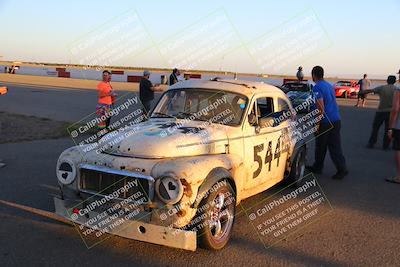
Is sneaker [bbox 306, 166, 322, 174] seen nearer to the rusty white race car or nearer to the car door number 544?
the car door number 544

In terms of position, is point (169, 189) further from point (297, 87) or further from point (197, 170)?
point (297, 87)

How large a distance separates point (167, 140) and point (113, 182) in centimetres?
77

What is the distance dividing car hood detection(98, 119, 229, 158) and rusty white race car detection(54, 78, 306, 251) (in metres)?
0.01

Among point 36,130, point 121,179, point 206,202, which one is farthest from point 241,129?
point 36,130

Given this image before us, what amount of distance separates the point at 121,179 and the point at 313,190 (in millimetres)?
3812

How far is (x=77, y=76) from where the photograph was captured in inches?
2040

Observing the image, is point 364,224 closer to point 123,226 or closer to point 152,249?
point 152,249

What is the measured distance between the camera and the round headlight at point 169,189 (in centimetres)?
386

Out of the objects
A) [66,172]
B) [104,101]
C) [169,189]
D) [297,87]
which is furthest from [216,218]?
[297,87]

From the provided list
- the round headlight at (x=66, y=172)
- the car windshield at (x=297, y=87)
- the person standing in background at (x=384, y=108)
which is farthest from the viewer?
the car windshield at (x=297, y=87)

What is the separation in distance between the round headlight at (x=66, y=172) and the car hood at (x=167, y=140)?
0.39 meters

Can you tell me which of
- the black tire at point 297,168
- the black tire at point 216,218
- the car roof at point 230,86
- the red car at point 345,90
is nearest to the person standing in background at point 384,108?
the black tire at point 297,168

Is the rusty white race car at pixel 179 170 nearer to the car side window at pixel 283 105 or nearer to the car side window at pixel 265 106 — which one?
the car side window at pixel 265 106

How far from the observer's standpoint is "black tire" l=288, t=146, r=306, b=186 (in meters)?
6.68
